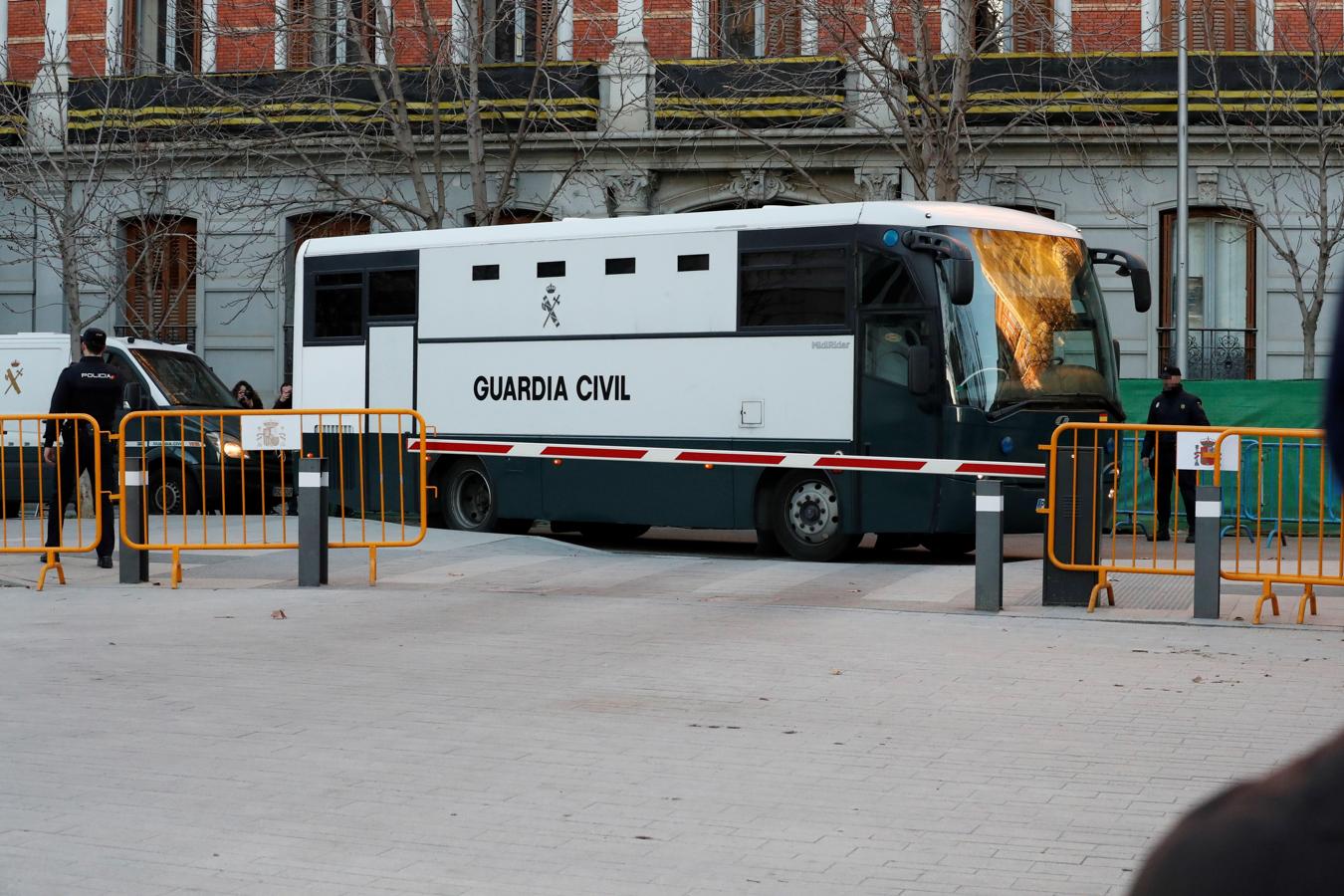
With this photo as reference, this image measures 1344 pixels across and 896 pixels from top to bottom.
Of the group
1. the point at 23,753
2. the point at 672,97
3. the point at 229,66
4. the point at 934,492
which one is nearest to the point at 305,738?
the point at 23,753

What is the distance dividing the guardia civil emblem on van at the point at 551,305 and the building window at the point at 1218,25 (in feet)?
43.2

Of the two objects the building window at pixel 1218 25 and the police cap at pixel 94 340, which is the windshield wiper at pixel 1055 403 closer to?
the police cap at pixel 94 340

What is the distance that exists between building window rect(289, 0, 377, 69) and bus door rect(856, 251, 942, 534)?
12.7m

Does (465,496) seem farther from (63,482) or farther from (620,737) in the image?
(620,737)

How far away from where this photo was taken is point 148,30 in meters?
31.6

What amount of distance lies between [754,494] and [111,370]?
18.9 ft

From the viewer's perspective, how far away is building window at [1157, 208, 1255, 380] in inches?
1101

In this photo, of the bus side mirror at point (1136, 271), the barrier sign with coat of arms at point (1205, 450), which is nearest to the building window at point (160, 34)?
the bus side mirror at point (1136, 271)

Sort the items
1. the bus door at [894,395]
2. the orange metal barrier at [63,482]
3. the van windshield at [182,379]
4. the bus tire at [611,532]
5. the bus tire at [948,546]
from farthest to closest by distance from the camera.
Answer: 1. the van windshield at [182,379]
2. the bus tire at [611,532]
3. the bus tire at [948,546]
4. the bus door at [894,395]
5. the orange metal barrier at [63,482]

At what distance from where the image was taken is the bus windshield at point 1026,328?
16.0 metres

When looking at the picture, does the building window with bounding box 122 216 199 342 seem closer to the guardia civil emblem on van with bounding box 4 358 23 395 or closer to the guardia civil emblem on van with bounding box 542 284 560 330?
the guardia civil emblem on van with bounding box 4 358 23 395

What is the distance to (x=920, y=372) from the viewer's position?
16.0 m

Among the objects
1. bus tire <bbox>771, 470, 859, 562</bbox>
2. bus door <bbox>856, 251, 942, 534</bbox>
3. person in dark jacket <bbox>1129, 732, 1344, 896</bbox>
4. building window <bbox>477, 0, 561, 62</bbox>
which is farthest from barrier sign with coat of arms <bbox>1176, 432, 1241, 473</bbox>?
building window <bbox>477, 0, 561, 62</bbox>

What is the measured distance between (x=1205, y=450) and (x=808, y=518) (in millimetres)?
5608
